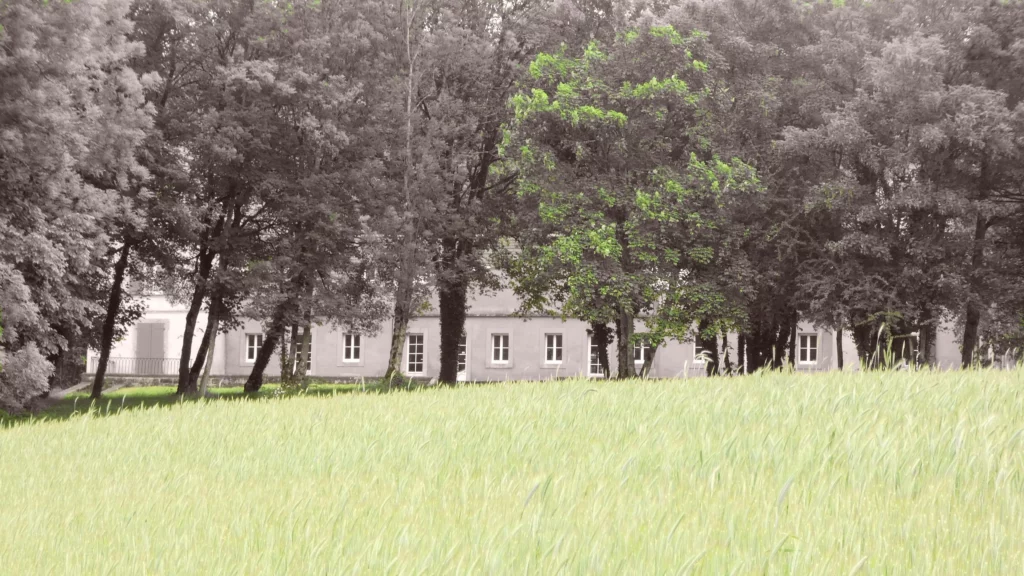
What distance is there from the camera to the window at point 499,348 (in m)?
48.3

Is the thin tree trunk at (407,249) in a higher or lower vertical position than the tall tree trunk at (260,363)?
higher

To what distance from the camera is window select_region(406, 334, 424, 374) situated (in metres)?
49.1

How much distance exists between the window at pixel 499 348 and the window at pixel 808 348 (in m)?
15.4

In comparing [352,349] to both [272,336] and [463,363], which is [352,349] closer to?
[463,363]

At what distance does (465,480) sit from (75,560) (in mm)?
2034

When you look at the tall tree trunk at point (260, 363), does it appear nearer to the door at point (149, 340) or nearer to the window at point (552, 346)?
the window at point (552, 346)

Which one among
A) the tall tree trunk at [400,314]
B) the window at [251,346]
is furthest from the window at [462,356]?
the tall tree trunk at [400,314]

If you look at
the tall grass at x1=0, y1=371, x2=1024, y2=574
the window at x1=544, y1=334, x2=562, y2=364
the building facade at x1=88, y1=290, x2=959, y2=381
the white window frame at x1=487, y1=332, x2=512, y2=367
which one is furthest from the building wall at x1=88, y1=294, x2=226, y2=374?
the tall grass at x1=0, y1=371, x2=1024, y2=574

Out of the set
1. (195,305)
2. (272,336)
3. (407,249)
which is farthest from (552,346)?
(195,305)

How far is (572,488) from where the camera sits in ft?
16.0

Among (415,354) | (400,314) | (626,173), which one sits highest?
(626,173)

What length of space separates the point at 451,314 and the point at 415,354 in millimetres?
15192

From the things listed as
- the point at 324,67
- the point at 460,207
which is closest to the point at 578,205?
the point at 460,207

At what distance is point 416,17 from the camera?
1219 inches
